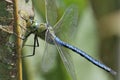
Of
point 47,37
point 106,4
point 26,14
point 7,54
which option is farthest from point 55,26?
point 106,4

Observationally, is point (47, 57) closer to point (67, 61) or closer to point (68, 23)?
point (67, 61)

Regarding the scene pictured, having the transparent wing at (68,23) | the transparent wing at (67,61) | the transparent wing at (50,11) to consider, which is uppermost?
the transparent wing at (50,11)

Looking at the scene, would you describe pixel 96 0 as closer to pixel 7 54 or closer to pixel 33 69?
pixel 33 69

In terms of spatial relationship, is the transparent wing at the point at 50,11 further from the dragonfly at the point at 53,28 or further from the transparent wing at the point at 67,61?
the transparent wing at the point at 67,61

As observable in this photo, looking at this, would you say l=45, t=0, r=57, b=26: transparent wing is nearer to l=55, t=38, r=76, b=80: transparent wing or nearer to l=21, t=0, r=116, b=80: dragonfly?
l=21, t=0, r=116, b=80: dragonfly

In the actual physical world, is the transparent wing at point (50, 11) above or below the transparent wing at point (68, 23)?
above

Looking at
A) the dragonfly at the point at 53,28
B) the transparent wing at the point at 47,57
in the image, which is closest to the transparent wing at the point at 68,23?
the dragonfly at the point at 53,28

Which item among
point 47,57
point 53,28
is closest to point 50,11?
point 53,28

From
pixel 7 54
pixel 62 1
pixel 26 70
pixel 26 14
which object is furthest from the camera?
pixel 62 1
